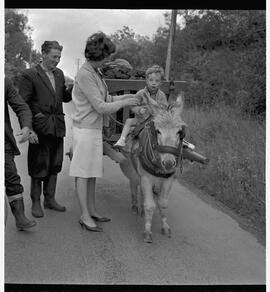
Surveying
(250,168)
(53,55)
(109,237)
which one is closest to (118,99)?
(53,55)

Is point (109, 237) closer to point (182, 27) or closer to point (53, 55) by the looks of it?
point (53, 55)

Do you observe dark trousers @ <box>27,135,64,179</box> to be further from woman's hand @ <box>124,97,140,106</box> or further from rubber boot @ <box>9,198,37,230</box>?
woman's hand @ <box>124,97,140,106</box>

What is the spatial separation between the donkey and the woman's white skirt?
0.40 m

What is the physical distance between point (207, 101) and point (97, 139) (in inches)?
129

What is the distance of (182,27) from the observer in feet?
20.1

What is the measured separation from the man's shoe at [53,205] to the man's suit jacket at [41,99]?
32.6 inches

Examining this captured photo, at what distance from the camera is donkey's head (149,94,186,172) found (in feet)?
12.0

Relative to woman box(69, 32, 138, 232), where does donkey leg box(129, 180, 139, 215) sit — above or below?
below

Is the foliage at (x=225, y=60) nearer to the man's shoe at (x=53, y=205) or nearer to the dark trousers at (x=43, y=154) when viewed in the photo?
the dark trousers at (x=43, y=154)

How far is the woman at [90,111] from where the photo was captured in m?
3.95

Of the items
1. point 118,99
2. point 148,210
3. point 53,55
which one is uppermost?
point 53,55

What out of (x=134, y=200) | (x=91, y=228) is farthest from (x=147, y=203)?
(x=134, y=200)

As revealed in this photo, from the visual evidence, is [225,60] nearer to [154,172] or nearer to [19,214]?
[154,172]

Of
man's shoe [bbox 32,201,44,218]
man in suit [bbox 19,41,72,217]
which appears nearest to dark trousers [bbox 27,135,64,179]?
man in suit [bbox 19,41,72,217]
